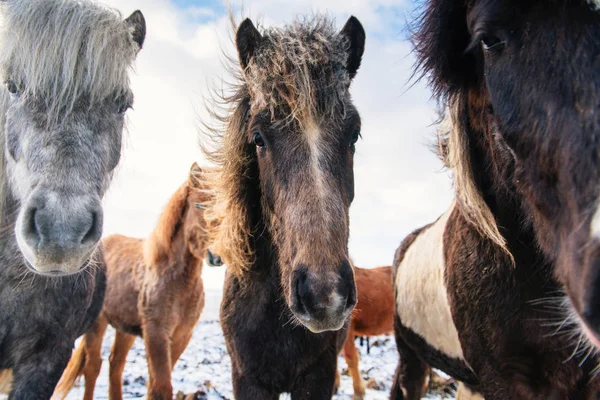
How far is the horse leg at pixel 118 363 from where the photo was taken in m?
6.84

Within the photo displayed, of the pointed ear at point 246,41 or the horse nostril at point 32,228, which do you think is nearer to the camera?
the horse nostril at point 32,228

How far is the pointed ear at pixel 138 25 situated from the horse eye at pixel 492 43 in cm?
250

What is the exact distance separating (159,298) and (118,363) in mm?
1184

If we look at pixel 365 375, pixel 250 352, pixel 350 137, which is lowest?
pixel 365 375

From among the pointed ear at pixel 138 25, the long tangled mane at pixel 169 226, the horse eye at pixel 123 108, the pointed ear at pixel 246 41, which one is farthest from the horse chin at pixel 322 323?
the long tangled mane at pixel 169 226

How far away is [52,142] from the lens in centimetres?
254

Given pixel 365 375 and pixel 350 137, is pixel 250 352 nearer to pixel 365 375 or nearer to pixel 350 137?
pixel 350 137

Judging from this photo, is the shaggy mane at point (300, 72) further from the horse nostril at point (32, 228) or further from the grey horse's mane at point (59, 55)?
the horse nostril at point (32, 228)

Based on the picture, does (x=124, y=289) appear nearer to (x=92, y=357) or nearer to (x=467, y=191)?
(x=92, y=357)

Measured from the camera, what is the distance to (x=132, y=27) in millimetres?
3352

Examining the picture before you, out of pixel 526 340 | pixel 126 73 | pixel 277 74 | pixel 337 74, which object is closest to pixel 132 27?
pixel 126 73

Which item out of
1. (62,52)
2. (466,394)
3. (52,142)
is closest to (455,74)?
(52,142)

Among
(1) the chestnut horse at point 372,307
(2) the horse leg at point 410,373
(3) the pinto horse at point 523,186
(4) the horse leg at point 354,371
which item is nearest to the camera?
(3) the pinto horse at point 523,186

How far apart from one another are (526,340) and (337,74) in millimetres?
1598
